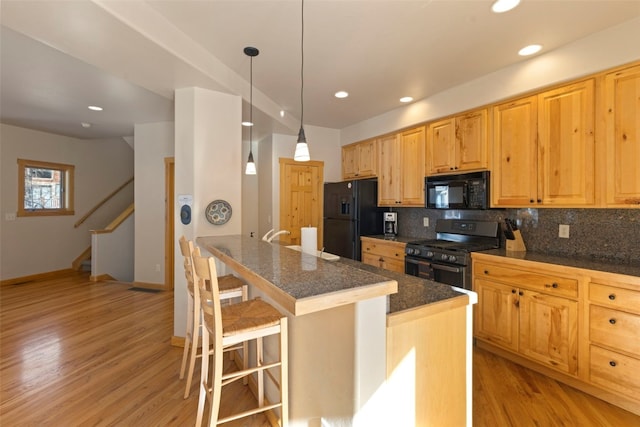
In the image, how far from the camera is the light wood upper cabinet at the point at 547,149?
230 cm

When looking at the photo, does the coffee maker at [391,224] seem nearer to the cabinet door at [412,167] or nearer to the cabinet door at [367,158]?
the cabinet door at [412,167]

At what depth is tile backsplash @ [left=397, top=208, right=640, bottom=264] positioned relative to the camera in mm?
2301

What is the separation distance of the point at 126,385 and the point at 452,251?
2.95 metres

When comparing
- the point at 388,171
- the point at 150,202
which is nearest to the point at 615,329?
the point at 388,171

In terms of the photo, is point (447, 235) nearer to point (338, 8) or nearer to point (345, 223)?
point (345, 223)

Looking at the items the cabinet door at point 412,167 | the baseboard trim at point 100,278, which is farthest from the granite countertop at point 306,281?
the baseboard trim at point 100,278

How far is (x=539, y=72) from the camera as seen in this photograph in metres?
2.51

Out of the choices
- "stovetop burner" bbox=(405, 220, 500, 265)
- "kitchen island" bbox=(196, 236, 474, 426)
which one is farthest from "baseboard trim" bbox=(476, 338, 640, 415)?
"kitchen island" bbox=(196, 236, 474, 426)

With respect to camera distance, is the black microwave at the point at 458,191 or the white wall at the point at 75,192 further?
the white wall at the point at 75,192

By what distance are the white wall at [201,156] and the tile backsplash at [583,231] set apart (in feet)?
9.11

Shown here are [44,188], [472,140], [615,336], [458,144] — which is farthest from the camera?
[44,188]

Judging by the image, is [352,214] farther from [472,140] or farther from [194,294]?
[194,294]

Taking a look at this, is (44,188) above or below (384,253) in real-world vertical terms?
above

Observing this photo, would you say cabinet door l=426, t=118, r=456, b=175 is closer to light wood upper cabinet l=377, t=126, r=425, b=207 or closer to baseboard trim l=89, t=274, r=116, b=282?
light wood upper cabinet l=377, t=126, r=425, b=207
